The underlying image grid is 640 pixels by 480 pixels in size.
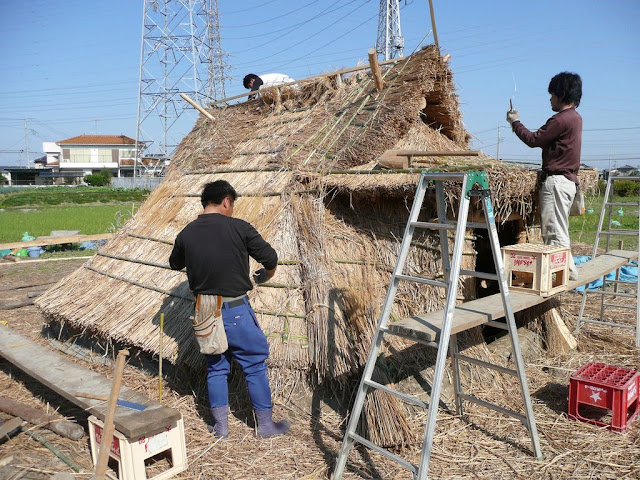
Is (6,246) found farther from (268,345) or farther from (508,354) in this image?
(508,354)

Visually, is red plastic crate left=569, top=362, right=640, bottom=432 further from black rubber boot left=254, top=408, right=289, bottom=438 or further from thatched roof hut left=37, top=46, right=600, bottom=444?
black rubber boot left=254, top=408, right=289, bottom=438

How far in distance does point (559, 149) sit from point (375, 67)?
217 centimetres

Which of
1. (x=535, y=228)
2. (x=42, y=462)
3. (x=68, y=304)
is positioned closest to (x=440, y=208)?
(x=535, y=228)

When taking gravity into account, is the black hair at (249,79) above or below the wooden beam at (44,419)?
above

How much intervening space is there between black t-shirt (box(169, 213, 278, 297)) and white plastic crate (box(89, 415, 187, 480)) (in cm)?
92

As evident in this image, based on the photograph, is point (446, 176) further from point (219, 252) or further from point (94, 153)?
point (94, 153)

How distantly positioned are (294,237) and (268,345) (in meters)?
1.06

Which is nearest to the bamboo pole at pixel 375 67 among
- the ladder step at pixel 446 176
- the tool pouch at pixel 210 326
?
the ladder step at pixel 446 176

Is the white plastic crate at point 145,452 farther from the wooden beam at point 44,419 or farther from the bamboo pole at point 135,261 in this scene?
the bamboo pole at point 135,261

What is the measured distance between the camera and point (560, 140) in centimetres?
429

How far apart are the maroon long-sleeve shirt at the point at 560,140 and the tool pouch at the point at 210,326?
2953mm

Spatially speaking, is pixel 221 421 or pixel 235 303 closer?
pixel 235 303

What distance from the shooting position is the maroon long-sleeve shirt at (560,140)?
421 cm

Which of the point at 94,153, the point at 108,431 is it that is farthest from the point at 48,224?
the point at 94,153
